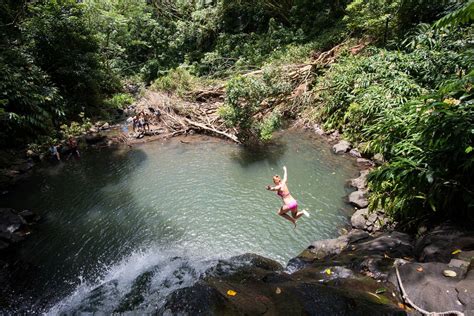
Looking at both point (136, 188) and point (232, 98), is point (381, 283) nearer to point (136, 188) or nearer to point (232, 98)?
point (136, 188)

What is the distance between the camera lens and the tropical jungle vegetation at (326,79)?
6180mm

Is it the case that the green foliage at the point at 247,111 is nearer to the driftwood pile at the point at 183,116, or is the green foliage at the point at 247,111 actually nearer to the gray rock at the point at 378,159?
the driftwood pile at the point at 183,116

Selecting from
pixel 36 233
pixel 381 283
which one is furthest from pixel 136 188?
pixel 381 283

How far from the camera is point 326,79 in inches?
624

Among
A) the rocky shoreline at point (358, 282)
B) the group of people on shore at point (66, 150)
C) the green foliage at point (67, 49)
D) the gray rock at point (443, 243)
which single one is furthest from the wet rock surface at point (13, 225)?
the gray rock at point (443, 243)

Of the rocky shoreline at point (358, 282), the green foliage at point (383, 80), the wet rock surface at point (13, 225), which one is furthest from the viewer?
the green foliage at point (383, 80)

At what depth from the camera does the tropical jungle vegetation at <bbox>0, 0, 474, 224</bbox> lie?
6.18m

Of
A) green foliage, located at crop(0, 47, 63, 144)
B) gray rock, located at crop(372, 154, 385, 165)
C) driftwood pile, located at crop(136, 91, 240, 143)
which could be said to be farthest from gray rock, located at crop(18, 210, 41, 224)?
gray rock, located at crop(372, 154, 385, 165)

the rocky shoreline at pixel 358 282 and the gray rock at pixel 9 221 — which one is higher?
the rocky shoreline at pixel 358 282

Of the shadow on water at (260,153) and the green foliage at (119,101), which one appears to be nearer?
the shadow on water at (260,153)

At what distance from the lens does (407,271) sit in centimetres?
452

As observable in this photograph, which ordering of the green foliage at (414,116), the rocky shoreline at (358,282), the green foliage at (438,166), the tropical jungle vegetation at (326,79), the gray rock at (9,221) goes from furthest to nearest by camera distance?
1. the gray rock at (9,221)
2. the tropical jungle vegetation at (326,79)
3. the green foliage at (414,116)
4. the green foliage at (438,166)
5. the rocky shoreline at (358,282)

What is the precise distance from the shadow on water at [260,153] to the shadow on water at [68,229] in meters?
4.73

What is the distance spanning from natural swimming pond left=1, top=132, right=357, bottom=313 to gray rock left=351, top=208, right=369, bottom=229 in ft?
1.39
